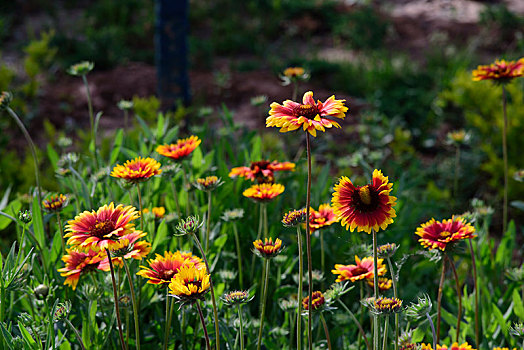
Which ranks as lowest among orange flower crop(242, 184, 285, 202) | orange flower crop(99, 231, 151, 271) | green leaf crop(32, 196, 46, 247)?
green leaf crop(32, 196, 46, 247)

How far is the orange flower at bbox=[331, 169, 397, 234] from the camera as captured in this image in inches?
38.9

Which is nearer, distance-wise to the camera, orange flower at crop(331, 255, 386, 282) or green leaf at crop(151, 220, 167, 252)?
orange flower at crop(331, 255, 386, 282)

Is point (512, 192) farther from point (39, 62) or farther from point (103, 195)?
point (39, 62)

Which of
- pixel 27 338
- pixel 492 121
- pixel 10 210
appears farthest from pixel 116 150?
pixel 492 121

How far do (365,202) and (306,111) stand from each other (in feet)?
0.66

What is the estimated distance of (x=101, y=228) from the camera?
983 millimetres

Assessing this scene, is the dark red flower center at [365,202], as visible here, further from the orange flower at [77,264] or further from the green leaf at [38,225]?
the green leaf at [38,225]

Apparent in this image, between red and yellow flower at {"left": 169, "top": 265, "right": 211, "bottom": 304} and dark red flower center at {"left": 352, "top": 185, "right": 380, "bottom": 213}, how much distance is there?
1.00 ft

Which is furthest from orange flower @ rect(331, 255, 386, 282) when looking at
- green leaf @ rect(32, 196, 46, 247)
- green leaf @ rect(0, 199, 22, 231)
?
green leaf @ rect(0, 199, 22, 231)

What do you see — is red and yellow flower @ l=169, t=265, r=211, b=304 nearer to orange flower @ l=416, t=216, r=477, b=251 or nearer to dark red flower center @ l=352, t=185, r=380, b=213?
dark red flower center @ l=352, t=185, r=380, b=213

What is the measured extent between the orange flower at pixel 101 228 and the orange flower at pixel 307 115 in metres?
0.31

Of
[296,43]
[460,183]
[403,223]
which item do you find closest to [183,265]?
[403,223]

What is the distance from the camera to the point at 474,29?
20.5 feet

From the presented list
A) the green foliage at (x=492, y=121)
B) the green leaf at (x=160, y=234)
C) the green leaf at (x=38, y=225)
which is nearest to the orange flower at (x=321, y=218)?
the green leaf at (x=160, y=234)
